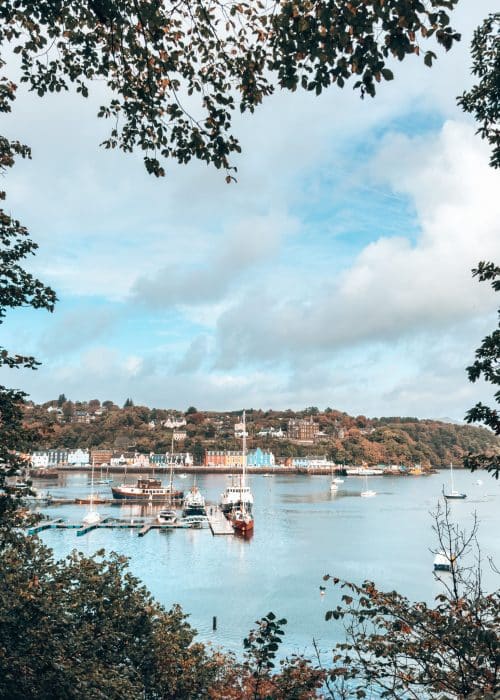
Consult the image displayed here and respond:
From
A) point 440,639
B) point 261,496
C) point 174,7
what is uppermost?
point 174,7

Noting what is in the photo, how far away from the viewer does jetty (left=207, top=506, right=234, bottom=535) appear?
47.9 meters

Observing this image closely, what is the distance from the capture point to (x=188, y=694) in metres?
9.14

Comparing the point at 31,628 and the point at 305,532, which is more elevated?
the point at 31,628

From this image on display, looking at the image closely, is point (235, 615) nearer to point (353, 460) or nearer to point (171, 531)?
point (171, 531)

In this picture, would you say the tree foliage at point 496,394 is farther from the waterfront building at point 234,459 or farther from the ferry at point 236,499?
the waterfront building at point 234,459

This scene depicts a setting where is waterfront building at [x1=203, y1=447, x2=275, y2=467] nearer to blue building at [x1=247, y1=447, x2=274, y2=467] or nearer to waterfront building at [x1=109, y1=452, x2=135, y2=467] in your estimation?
blue building at [x1=247, y1=447, x2=274, y2=467]

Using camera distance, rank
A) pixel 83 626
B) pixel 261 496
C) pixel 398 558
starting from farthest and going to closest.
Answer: pixel 261 496 < pixel 398 558 < pixel 83 626

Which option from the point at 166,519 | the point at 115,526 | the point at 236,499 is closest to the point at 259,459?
the point at 236,499

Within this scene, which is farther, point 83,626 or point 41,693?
point 83,626

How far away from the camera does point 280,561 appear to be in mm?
37438

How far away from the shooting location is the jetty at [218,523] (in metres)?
47.9

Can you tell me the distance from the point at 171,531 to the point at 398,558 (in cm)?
1876

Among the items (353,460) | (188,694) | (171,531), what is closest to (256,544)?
(171,531)

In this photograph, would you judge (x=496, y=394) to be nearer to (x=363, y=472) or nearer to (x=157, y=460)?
(x=363, y=472)
